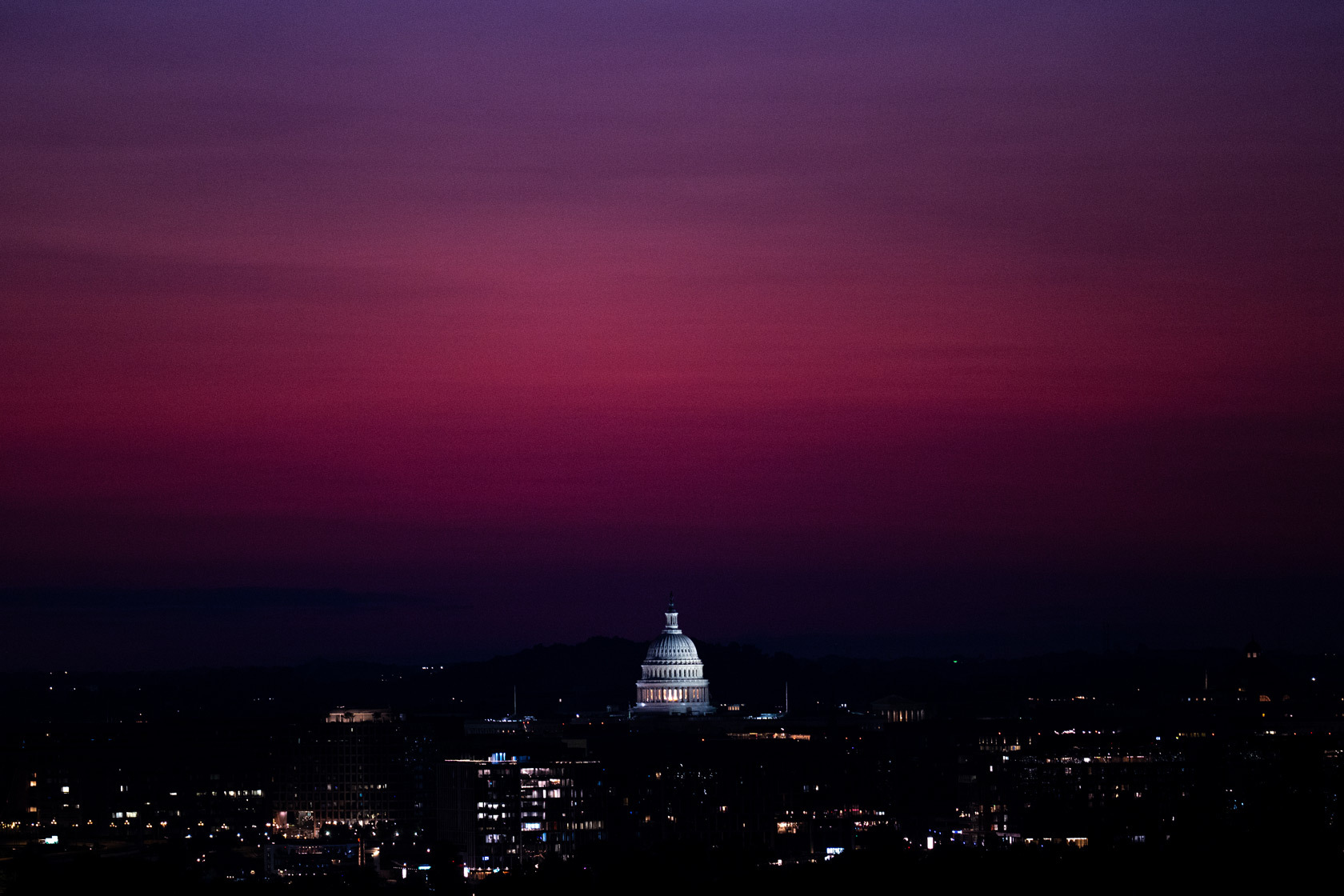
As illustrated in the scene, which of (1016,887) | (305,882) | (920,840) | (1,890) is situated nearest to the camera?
(1016,887)

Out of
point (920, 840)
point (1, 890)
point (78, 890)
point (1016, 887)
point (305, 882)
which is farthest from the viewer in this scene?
point (920, 840)

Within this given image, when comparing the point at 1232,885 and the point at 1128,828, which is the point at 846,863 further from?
the point at 1128,828

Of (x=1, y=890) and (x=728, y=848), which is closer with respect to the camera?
(x=1, y=890)

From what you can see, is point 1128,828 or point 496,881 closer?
point 496,881

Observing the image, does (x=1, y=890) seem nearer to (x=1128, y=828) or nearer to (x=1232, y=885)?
(x=1232, y=885)

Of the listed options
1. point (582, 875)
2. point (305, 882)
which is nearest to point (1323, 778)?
point (582, 875)

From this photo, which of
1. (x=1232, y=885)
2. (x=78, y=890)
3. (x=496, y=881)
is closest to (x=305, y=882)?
(x=496, y=881)

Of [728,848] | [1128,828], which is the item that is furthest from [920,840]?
[728,848]

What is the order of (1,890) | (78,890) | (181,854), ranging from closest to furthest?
(78,890)
(1,890)
(181,854)

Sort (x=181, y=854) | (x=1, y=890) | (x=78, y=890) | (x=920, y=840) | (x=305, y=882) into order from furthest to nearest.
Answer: (x=920, y=840)
(x=181, y=854)
(x=305, y=882)
(x=1, y=890)
(x=78, y=890)
